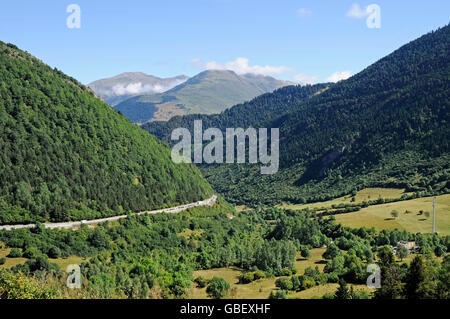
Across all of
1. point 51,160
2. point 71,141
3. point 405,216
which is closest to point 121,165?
point 71,141

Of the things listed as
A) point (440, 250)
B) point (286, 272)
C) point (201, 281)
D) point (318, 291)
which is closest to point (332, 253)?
point (286, 272)

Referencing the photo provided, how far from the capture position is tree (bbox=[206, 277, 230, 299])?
70688 mm

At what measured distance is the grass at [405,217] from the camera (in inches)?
5218

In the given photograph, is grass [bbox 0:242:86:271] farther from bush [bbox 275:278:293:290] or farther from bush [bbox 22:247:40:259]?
bush [bbox 275:278:293:290]

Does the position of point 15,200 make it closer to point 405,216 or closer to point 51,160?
point 51,160

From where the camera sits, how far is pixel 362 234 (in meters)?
130

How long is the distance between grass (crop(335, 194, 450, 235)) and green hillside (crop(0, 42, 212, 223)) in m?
56.7

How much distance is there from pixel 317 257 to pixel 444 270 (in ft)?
171

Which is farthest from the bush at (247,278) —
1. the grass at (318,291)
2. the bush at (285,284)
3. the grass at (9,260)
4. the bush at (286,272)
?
the grass at (9,260)

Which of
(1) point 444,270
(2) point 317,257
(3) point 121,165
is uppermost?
(3) point 121,165

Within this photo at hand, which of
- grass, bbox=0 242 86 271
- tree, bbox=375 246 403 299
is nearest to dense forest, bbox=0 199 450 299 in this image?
tree, bbox=375 246 403 299

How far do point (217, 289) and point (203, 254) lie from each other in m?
30.2

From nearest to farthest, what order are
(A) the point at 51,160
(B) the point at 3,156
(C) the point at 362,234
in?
1. (B) the point at 3,156
2. (A) the point at 51,160
3. (C) the point at 362,234

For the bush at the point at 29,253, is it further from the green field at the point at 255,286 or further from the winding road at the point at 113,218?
the green field at the point at 255,286
